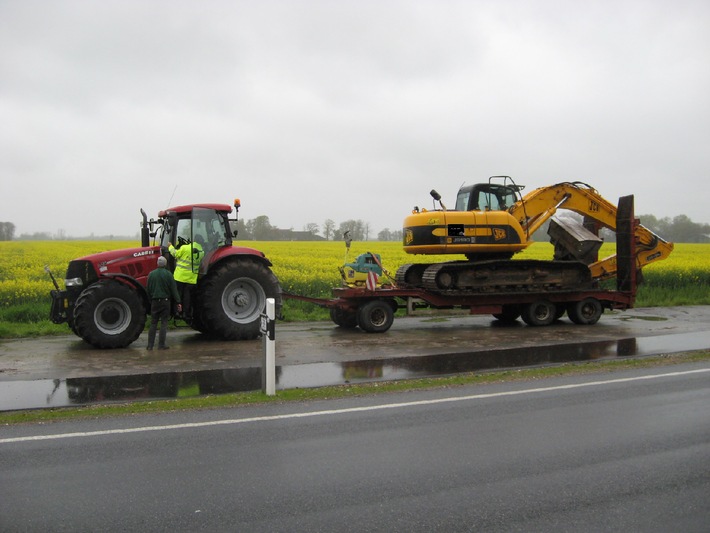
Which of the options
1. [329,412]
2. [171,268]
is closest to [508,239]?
[171,268]

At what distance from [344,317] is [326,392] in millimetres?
Result: 6361

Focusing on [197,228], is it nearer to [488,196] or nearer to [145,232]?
[145,232]

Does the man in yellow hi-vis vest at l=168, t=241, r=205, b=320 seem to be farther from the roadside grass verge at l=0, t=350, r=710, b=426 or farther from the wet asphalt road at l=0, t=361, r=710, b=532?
the wet asphalt road at l=0, t=361, r=710, b=532

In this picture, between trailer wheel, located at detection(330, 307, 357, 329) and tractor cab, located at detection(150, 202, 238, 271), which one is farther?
trailer wheel, located at detection(330, 307, 357, 329)

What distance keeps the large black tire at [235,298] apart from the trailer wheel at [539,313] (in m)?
5.75

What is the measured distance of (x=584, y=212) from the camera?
1622 cm

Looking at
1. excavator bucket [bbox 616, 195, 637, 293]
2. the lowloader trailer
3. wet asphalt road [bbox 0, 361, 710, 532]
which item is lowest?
wet asphalt road [bbox 0, 361, 710, 532]

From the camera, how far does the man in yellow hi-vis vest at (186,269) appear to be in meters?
12.0

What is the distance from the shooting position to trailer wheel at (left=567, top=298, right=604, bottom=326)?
49.4ft

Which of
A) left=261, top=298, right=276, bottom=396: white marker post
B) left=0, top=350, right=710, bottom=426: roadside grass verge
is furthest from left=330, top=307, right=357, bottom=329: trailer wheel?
left=261, top=298, right=276, bottom=396: white marker post

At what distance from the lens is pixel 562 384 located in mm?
8148

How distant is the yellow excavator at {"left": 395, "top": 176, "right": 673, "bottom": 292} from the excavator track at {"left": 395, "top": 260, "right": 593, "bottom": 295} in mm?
21

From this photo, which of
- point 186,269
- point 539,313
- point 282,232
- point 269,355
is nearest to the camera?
point 269,355

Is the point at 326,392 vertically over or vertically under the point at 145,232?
under
